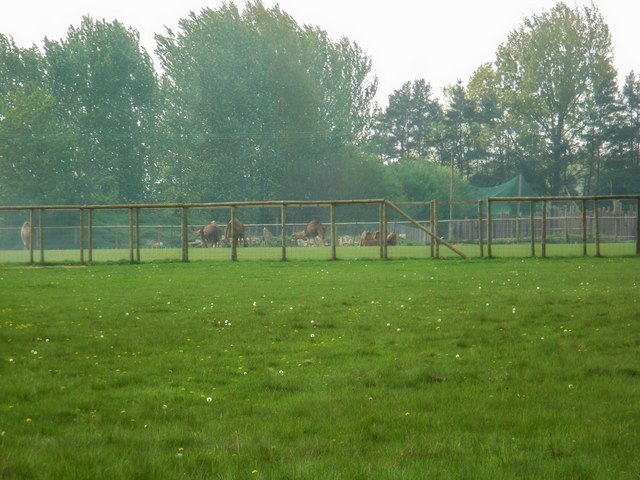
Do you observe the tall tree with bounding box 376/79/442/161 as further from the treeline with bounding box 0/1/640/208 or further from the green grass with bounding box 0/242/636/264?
the green grass with bounding box 0/242/636/264

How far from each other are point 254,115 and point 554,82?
26407 mm

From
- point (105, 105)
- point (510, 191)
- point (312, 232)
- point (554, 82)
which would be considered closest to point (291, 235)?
point (312, 232)

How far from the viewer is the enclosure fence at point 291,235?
30.7m

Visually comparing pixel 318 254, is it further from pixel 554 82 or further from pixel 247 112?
pixel 554 82

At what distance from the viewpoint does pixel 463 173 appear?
9056 cm

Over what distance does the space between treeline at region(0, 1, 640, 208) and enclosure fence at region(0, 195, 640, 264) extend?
1108 centimetres

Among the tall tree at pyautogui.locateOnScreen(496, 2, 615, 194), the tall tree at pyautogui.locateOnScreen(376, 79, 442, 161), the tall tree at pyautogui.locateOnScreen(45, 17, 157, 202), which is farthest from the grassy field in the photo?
the tall tree at pyautogui.locateOnScreen(376, 79, 442, 161)

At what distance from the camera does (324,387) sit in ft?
23.6

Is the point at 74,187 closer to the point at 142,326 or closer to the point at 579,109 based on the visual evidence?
the point at 579,109

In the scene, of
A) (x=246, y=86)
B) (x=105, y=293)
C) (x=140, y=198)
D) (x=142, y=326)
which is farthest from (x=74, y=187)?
(x=142, y=326)

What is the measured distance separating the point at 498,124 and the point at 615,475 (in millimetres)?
79689

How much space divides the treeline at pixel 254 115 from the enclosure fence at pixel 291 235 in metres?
11.1

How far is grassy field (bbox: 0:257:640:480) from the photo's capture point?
495cm

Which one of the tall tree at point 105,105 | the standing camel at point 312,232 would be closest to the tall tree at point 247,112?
the tall tree at point 105,105
